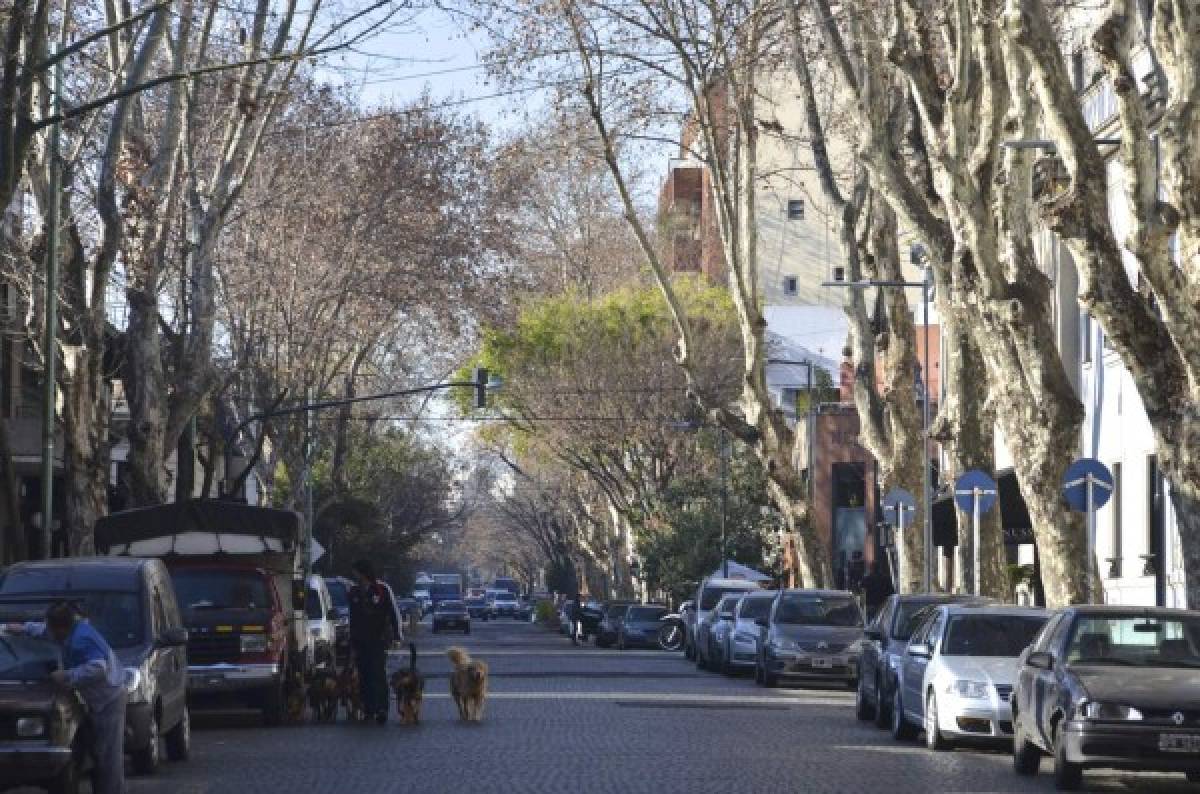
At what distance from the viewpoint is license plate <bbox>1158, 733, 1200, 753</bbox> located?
17.8m

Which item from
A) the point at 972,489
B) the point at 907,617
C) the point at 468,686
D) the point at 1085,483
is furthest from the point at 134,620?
the point at 972,489

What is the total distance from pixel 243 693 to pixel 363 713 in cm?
141

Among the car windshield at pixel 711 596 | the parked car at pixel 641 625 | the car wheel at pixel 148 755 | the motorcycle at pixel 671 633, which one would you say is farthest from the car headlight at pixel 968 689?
the parked car at pixel 641 625

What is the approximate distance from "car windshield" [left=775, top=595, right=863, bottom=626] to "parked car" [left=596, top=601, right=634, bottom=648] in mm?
25343

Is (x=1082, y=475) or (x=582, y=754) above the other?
(x=1082, y=475)

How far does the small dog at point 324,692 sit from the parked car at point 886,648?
5.93m

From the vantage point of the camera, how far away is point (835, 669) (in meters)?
36.4

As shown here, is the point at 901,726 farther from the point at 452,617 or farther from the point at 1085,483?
the point at 452,617

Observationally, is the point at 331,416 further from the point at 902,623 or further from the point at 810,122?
the point at 902,623

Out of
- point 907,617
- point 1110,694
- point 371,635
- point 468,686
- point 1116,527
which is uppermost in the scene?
point 1116,527

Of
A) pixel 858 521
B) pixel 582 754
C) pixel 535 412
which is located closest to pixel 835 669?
pixel 582 754

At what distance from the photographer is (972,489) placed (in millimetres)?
33469

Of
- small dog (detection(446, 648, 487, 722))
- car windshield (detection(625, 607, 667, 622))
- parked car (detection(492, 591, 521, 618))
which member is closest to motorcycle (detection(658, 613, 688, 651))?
car windshield (detection(625, 607, 667, 622))

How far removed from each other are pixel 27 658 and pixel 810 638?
20936 mm
